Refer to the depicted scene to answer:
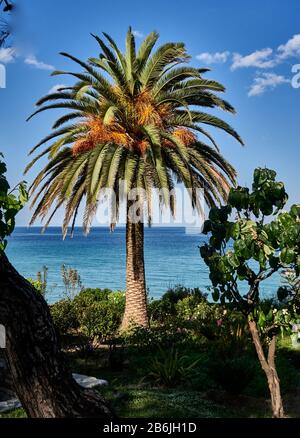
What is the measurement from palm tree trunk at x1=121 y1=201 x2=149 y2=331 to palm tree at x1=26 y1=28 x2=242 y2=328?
28 millimetres

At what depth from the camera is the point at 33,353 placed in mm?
4180

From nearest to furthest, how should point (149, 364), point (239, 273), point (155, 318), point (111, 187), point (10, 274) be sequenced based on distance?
point (10, 274) < point (239, 273) < point (149, 364) < point (111, 187) < point (155, 318)

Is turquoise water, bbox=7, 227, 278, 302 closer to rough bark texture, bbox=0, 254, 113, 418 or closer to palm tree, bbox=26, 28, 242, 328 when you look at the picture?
palm tree, bbox=26, 28, 242, 328

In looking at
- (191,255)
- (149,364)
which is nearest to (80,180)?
(149,364)

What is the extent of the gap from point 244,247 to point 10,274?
8.78 feet

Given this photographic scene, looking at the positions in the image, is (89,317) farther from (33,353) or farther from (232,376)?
(33,353)

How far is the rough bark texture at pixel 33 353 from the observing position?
4.12 metres

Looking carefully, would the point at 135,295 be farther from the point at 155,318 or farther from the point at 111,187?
the point at 111,187

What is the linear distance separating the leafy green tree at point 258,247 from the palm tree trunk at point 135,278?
789 centimetres

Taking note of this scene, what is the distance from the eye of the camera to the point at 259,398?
907cm

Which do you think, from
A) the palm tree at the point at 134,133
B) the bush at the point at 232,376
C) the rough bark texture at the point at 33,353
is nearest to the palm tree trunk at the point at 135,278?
the palm tree at the point at 134,133

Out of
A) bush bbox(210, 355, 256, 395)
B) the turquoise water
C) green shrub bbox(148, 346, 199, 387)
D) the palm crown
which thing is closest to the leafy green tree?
bush bbox(210, 355, 256, 395)

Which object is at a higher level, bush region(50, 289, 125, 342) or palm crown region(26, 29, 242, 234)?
palm crown region(26, 29, 242, 234)

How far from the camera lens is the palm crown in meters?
14.0
